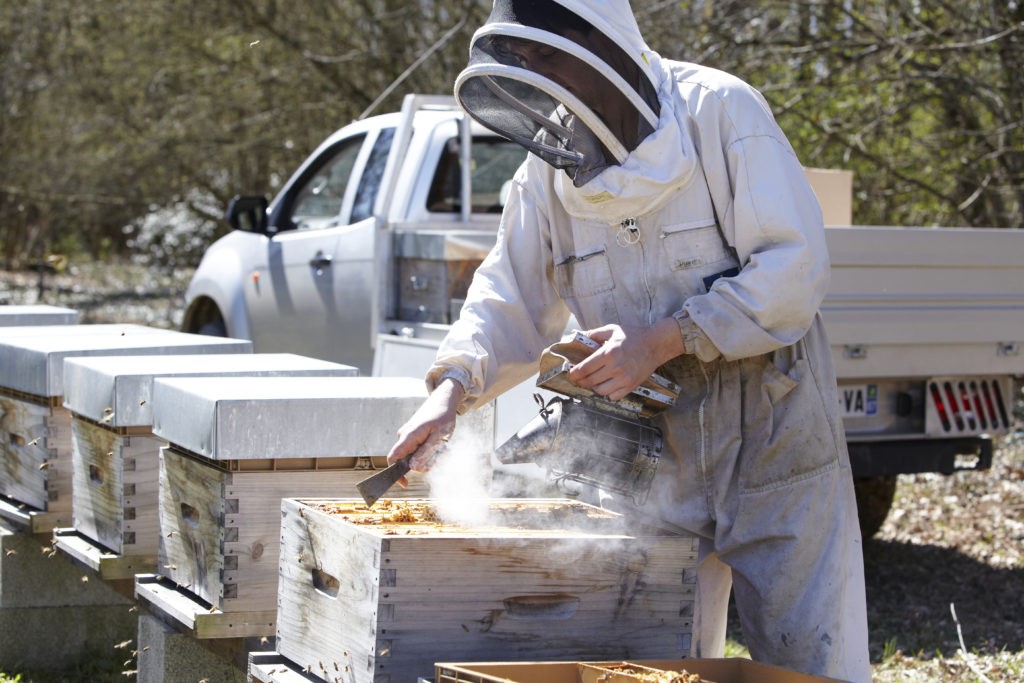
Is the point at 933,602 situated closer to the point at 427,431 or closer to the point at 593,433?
the point at 593,433

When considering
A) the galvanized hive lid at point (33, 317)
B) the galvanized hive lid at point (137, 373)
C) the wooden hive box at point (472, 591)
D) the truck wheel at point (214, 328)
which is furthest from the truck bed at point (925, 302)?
the truck wheel at point (214, 328)

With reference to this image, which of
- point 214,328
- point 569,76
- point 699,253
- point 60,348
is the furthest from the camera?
point 214,328

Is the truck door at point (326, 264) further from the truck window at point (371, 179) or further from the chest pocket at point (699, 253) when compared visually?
the chest pocket at point (699, 253)

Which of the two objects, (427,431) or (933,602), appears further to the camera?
(933,602)

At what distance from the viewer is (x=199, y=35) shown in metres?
13.9

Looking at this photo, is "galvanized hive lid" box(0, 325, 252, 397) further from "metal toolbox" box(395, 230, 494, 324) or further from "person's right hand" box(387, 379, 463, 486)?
"person's right hand" box(387, 379, 463, 486)

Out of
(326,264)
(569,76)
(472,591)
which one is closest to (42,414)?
(472,591)

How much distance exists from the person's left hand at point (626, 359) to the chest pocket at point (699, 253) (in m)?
0.20

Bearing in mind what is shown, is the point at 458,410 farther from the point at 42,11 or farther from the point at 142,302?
the point at 142,302

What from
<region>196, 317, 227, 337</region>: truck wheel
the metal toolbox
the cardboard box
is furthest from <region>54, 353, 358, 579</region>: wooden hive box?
<region>196, 317, 227, 337</region>: truck wheel

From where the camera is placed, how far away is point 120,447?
3.80 metres

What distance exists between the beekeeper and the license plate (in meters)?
2.81

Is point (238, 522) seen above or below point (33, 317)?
below

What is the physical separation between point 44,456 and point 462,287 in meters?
2.24
